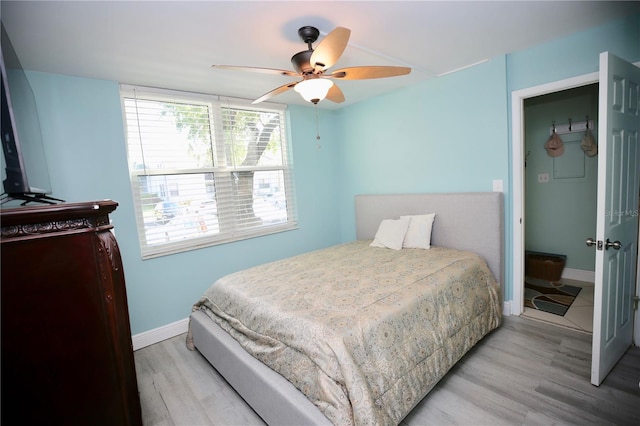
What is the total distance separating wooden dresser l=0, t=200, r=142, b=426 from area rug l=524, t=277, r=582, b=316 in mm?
3518

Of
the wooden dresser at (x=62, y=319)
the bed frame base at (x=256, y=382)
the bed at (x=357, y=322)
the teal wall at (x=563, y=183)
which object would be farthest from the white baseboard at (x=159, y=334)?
the teal wall at (x=563, y=183)

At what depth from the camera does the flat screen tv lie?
1177 millimetres

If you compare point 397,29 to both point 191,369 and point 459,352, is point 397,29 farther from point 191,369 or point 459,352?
point 191,369

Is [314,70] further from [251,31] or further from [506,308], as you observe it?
[506,308]

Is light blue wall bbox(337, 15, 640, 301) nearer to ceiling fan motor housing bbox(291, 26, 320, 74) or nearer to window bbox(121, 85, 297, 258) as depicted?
window bbox(121, 85, 297, 258)

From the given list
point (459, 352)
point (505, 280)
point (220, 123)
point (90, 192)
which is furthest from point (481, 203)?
point (90, 192)

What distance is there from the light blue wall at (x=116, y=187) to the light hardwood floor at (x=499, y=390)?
62 centimetres

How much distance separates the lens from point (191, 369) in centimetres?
241

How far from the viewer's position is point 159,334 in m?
2.92

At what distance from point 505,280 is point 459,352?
1.22 meters

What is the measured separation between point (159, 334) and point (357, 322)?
7.49ft

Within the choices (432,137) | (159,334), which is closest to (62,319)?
(159,334)

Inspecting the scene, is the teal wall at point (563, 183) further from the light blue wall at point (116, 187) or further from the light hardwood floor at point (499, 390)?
the light blue wall at point (116, 187)

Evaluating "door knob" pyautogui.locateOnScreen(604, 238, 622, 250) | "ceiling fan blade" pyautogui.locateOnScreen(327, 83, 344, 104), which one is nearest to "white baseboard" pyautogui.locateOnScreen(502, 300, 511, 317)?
"door knob" pyautogui.locateOnScreen(604, 238, 622, 250)
